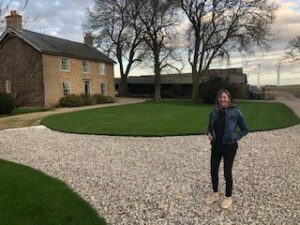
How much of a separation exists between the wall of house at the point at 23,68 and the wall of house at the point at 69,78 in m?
0.59

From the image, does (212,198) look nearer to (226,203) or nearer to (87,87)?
(226,203)

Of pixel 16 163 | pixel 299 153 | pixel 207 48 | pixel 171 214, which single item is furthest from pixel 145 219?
pixel 207 48

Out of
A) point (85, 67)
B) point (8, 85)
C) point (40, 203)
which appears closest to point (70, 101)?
point (8, 85)

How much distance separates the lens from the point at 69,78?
115 feet

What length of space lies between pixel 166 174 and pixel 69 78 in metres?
28.7

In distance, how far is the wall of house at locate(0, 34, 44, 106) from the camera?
30969mm

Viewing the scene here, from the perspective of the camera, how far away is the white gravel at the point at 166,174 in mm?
5531

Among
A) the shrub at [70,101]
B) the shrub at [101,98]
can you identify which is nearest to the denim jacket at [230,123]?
the shrub at [70,101]

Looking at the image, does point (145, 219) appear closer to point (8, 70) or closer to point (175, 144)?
point (175, 144)

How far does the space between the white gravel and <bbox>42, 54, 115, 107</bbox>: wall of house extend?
1915cm

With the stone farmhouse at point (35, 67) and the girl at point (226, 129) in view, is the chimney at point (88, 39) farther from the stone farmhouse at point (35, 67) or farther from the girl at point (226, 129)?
the girl at point (226, 129)

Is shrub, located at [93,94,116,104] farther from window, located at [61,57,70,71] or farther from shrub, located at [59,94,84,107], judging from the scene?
shrub, located at [59,94,84,107]

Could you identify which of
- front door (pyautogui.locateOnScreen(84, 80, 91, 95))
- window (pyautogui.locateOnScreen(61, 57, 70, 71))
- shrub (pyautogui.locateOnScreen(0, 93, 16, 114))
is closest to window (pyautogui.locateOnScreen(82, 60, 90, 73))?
front door (pyautogui.locateOnScreen(84, 80, 91, 95))

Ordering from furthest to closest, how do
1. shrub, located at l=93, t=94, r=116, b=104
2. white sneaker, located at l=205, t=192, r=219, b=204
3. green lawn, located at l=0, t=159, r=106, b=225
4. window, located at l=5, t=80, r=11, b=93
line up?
shrub, located at l=93, t=94, r=116, b=104, window, located at l=5, t=80, r=11, b=93, white sneaker, located at l=205, t=192, r=219, b=204, green lawn, located at l=0, t=159, r=106, b=225
